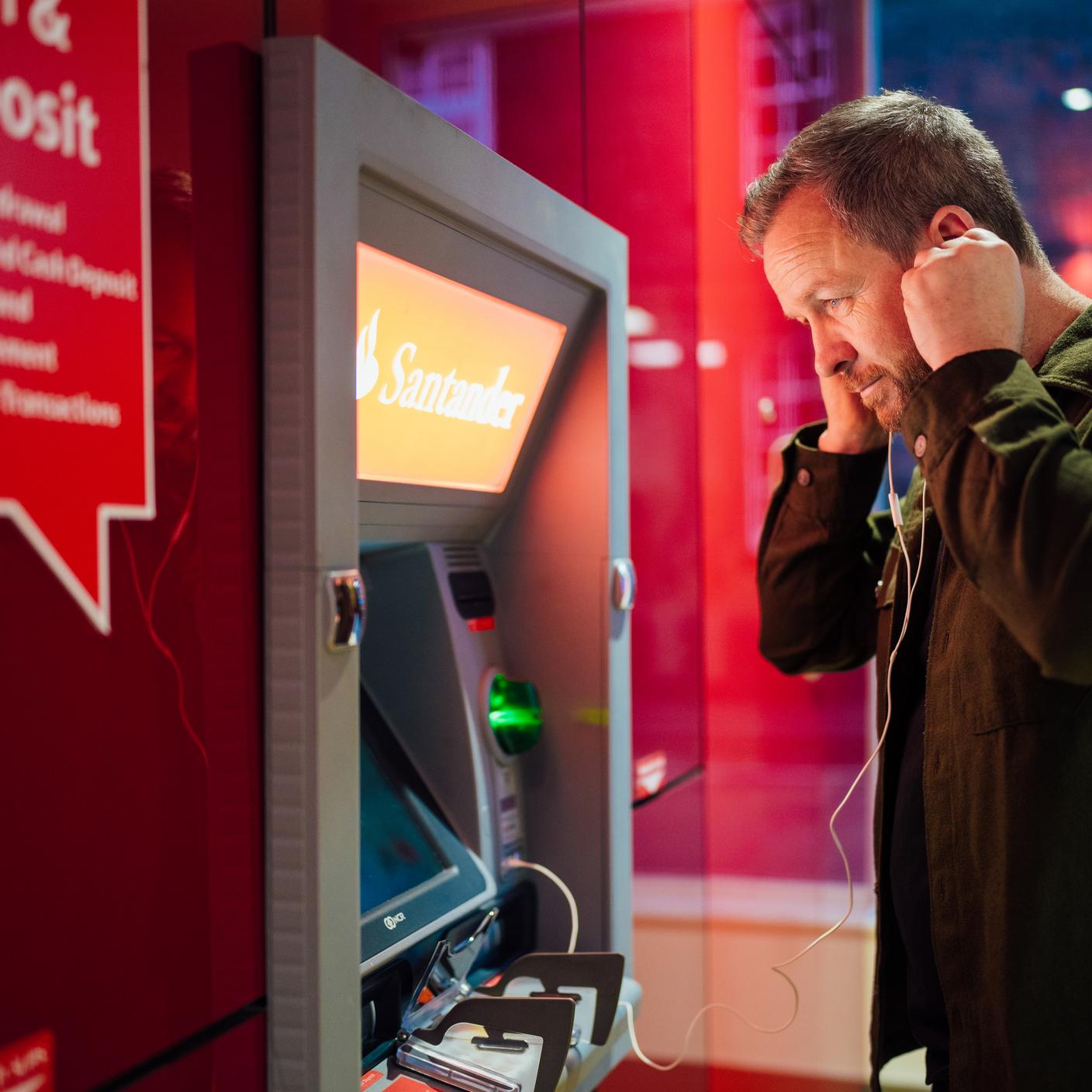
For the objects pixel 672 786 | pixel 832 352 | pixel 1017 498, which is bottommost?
pixel 672 786

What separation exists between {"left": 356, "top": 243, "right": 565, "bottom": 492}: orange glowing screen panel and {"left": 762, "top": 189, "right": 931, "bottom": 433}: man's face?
0.39m

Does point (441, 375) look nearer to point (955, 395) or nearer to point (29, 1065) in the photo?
point (955, 395)

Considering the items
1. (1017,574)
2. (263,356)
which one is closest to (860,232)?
(1017,574)

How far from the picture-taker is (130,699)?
3.12 feet

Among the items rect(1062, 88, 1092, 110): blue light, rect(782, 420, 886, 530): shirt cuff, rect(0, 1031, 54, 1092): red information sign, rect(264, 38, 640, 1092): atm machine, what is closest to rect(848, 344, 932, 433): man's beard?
Answer: rect(782, 420, 886, 530): shirt cuff

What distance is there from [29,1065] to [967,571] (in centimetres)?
100

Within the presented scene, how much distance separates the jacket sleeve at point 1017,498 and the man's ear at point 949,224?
25cm

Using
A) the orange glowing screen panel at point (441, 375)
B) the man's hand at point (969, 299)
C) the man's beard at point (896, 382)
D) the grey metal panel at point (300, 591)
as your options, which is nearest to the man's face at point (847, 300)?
the man's beard at point (896, 382)

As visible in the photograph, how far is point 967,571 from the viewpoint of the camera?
1.20 metres

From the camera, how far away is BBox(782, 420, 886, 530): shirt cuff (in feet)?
5.84

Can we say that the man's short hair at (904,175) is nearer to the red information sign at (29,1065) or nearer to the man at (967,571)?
the man at (967,571)

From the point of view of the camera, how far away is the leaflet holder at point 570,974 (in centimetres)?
157

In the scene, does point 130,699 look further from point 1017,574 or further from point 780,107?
point 780,107

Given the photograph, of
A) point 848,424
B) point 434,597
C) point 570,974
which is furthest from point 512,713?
point 848,424
